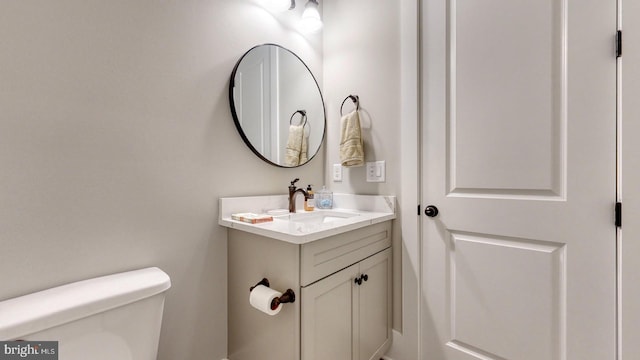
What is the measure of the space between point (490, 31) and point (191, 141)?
1481 mm

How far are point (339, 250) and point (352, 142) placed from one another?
0.70 metres

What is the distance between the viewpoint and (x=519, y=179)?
1.14m

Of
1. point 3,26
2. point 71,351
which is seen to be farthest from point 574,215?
point 3,26

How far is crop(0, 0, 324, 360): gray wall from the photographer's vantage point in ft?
2.75

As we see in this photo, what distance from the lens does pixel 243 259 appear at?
4.10ft

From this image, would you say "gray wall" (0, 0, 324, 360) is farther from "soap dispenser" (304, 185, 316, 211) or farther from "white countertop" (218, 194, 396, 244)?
"soap dispenser" (304, 185, 316, 211)

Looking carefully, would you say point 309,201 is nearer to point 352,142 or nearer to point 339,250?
point 352,142

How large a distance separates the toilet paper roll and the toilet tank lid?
0.33m

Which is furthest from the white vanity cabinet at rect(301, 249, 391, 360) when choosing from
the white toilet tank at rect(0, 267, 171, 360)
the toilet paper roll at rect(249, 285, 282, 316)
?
the white toilet tank at rect(0, 267, 171, 360)

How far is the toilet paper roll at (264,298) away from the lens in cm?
96

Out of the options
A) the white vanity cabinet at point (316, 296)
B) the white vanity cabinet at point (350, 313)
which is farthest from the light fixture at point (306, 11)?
the white vanity cabinet at point (350, 313)

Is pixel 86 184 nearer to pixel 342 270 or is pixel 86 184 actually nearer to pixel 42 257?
pixel 42 257

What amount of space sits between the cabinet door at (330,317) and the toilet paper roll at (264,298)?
0.35 ft

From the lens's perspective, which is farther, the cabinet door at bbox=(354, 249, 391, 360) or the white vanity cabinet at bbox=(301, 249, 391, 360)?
the cabinet door at bbox=(354, 249, 391, 360)
